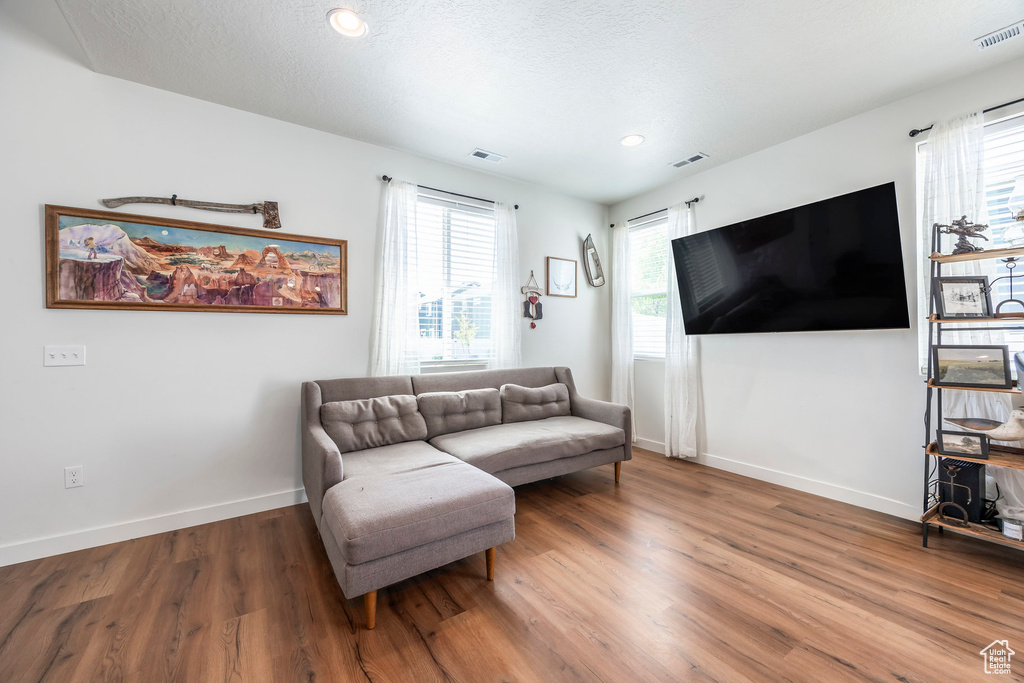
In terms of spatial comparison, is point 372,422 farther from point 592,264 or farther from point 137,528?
point 592,264

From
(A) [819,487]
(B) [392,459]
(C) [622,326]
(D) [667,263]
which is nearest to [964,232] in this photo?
(A) [819,487]

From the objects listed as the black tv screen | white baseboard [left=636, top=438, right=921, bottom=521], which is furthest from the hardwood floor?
the black tv screen

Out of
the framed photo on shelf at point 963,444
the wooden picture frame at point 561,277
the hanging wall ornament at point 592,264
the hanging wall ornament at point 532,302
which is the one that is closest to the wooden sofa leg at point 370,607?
the hanging wall ornament at point 532,302

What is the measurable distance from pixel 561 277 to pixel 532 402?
1.51 meters

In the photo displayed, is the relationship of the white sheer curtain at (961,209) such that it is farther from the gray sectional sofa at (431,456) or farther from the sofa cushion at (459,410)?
the sofa cushion at (459,410)

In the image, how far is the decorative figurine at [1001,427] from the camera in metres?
2.03

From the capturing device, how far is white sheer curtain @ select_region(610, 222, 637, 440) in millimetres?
4414

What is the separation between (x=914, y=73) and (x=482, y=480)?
11.3ft

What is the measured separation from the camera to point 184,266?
8.34ft

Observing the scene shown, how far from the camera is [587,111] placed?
2.74 metres

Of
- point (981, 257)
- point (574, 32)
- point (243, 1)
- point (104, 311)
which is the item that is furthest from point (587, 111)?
point (104, 311)

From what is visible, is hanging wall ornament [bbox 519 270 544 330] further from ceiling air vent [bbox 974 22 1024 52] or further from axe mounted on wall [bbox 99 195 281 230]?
ceiling air vent [bbox 974 22 1024 52]

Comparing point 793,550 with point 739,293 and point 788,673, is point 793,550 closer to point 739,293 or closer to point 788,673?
point 788,673

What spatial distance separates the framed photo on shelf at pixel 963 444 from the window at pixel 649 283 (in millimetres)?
2120
